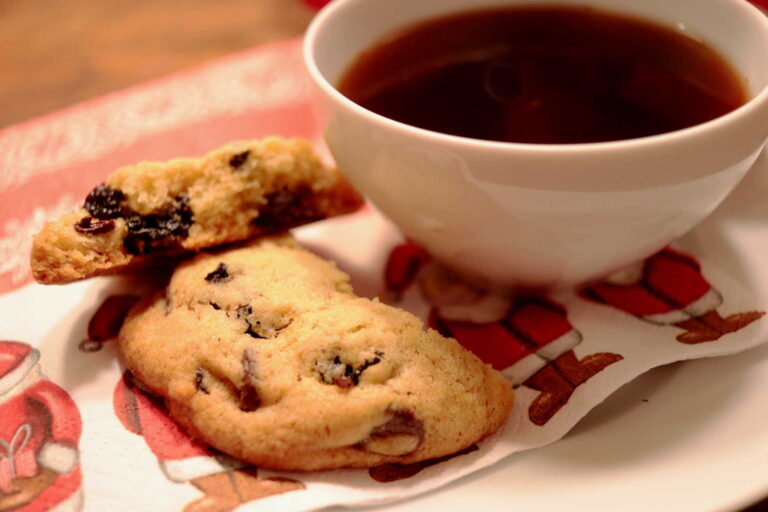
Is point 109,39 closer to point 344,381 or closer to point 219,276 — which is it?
point 219,276

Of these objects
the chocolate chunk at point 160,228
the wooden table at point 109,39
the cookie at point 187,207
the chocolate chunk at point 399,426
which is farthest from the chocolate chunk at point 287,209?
the wooden table at point 109,39

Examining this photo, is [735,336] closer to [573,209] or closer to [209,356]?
[573,209]

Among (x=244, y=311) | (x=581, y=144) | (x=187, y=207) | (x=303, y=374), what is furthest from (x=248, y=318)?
(x=581, y=144)

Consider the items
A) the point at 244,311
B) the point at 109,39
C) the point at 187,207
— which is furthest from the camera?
the point at 109,39

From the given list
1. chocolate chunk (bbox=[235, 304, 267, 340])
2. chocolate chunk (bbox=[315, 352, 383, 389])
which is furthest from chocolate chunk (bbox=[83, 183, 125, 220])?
chocolate chunk (bbox=[315, 352, 383, 389])

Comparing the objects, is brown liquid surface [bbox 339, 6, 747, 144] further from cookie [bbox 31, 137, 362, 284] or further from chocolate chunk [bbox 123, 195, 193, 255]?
chocolate chunk [bbox 123, 195, 193, 255]
